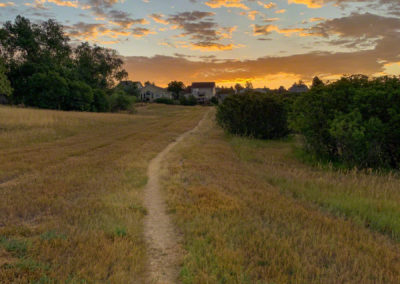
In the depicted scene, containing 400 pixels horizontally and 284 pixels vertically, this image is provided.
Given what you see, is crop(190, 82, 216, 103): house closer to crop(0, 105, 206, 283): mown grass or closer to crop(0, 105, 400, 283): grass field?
crop(0, 105, 206, 283): mown grass

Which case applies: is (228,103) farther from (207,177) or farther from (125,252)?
(125,252)

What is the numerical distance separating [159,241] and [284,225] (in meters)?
2.37

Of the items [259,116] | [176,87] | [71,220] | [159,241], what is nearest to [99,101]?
[259,116]

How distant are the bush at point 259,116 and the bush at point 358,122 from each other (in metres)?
7.33

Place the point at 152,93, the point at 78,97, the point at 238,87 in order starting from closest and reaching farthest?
the point at 78,97, the point at 152,93, the point at 238,87

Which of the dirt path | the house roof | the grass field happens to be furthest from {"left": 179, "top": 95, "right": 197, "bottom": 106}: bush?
the dirt path

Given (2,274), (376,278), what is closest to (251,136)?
(376,278)

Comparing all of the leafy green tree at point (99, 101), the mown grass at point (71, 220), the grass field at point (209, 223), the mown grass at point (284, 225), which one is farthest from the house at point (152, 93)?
the mown grass at point (284, 225)

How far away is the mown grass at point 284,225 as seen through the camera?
12.5ft

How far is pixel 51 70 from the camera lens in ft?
184

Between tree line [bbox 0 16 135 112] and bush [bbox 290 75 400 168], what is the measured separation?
49.7 m

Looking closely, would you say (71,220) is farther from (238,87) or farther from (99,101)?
(238,87)

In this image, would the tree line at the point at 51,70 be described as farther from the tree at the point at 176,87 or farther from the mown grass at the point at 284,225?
the mown grass at the point at 284,225

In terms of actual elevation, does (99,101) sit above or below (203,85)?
below
